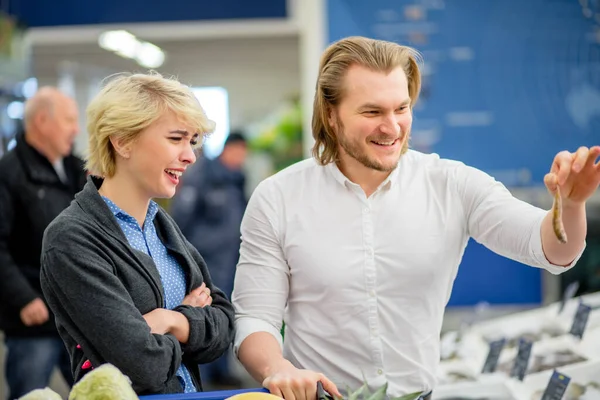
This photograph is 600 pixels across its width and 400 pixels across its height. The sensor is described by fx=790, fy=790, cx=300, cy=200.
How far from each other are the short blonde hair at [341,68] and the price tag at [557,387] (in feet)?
2.97

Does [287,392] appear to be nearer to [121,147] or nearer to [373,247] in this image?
[373,247]

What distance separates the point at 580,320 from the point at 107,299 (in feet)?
6.99

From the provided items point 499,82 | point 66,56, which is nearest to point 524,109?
point 499,82

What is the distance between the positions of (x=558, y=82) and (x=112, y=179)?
15.8ft

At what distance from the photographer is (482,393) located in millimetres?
3072

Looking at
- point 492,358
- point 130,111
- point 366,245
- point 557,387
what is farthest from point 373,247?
point 492,358

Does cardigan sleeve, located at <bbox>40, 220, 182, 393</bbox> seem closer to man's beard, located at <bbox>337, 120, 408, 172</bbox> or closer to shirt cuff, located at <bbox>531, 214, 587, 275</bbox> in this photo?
man's beard, located at <bbox>337, 120, 408, 172</bbox>

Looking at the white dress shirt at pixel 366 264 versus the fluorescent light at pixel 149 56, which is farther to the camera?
the fluorescent light at pixel 149 56

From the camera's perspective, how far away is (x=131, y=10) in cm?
774

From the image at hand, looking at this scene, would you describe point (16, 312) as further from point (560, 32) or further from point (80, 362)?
point (560, 32)

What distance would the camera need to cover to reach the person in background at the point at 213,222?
6.30 m

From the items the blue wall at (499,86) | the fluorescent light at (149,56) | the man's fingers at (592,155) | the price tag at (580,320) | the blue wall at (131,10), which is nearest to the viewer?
the man's fingers at (592,155)

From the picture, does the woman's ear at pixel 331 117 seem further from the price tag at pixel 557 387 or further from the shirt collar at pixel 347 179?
the price tag at pixel 557 387

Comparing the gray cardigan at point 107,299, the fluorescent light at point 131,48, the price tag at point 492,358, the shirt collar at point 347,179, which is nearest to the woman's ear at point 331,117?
the shirt collar at point 347,179
